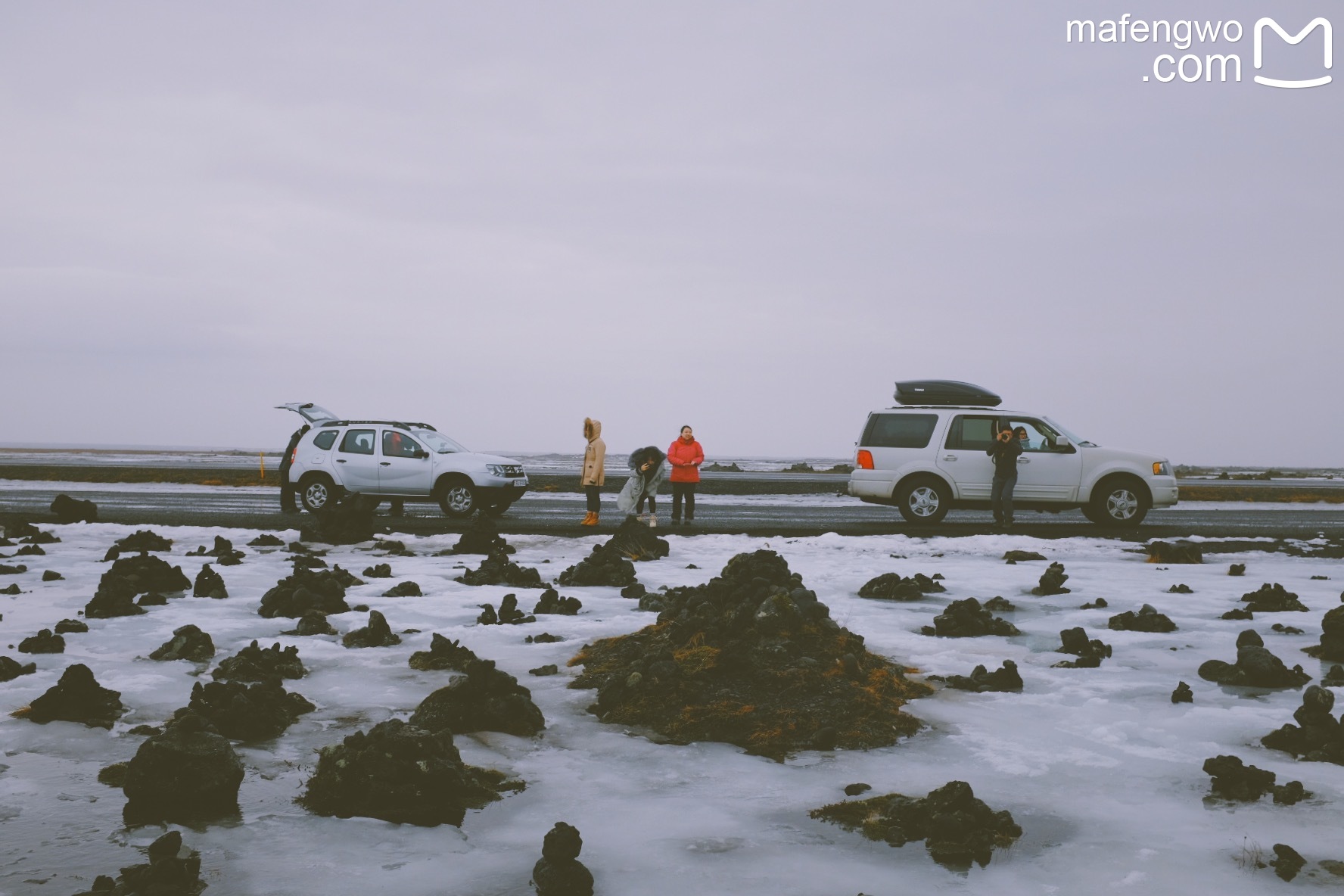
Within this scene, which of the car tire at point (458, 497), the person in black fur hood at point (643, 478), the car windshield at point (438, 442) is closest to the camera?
the person in black fur hood at point (643, 478)

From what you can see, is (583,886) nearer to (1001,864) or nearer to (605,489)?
(1001,864)

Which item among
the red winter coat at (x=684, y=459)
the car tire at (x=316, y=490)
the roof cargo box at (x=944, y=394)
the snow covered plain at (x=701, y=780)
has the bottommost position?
the snow covered plain at (x=701, y=780)

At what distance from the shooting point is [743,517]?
2036 centimetres

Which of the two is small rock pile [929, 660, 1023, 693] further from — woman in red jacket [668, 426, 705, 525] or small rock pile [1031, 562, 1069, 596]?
woman in red jacket [668, 426, 705, 525]

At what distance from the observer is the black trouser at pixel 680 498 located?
58.2 ft

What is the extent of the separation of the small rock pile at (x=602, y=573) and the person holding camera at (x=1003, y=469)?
8740 mm

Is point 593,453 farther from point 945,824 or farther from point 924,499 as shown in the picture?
point 945,824

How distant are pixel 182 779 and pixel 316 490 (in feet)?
54.3

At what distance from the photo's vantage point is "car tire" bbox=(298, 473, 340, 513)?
19781mm

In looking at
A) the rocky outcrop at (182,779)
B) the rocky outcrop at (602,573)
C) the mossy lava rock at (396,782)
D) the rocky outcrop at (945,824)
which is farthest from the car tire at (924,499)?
the rocky outcrop at (182,779)

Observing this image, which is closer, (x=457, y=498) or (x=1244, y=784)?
(x=1244, y=784)

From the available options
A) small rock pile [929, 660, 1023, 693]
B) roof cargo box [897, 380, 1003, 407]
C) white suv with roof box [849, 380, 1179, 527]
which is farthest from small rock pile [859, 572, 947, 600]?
roof cargo box [897, 380, 1003, 407]

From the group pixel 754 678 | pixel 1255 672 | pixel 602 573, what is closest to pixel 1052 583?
pixel 1255 672

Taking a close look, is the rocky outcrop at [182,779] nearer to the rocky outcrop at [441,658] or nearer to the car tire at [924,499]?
the rocky outcrop at [441,658]
